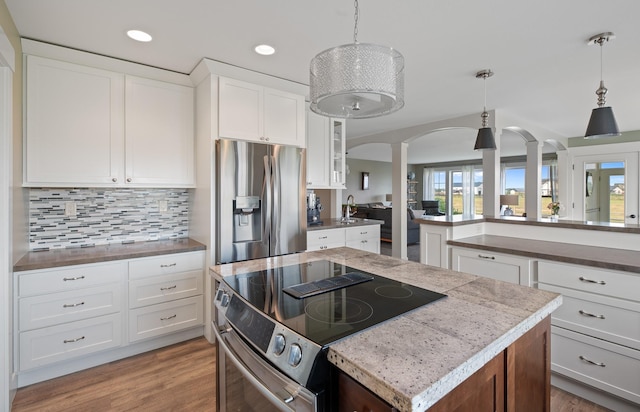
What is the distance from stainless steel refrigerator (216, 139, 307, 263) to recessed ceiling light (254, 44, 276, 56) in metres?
0.71

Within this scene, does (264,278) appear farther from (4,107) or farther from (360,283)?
(4,107)

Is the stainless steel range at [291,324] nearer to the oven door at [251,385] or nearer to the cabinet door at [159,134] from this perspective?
the oven door at [251,385]

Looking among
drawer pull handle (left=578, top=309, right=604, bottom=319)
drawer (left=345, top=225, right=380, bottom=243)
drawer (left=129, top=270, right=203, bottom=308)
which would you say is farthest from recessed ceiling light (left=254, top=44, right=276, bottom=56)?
drawer pull handle (left=578, top=309, right=604, bottom=319)

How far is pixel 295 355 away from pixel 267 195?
1.96 m

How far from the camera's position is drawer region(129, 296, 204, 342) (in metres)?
2.40

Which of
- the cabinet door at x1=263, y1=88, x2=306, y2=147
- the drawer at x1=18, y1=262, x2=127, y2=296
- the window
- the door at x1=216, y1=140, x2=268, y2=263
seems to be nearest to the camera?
the drawer at x1=18, y1=262, x2=127, y2=296

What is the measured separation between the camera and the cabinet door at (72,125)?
2180mm

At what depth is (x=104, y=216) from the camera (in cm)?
268

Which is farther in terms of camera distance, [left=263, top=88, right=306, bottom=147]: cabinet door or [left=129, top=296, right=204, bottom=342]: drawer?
[left=263, top=88, right=306, bottom=147]: cabinet door

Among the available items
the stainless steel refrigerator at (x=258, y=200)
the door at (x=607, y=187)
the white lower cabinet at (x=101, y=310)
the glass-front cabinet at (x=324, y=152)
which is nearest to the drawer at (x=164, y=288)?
the white lower cabinet at (x=101, y=310)

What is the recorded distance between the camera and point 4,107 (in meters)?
1.72

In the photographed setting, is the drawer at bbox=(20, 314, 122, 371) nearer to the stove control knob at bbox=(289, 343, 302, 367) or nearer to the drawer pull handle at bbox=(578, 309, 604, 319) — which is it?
the stove control knob at bbox=(289, 343, 302, 367)

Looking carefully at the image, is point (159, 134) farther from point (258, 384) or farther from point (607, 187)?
point (607, 187)

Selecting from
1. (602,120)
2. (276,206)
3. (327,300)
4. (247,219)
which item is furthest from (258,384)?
(602,120)
